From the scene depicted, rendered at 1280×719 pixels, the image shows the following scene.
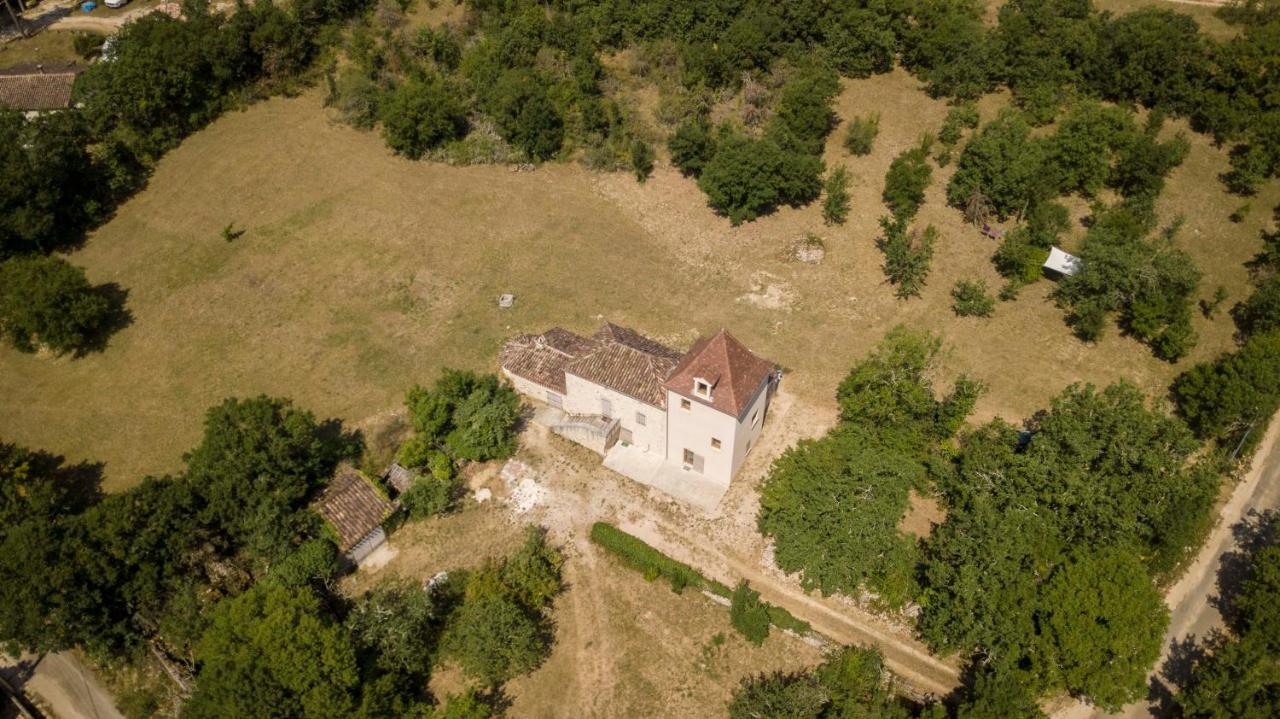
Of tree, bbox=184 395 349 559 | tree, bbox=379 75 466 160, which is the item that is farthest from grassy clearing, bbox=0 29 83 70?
tree, bbox=184 395 349 559

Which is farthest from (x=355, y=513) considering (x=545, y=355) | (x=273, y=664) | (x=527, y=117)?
(x=527, y=117)

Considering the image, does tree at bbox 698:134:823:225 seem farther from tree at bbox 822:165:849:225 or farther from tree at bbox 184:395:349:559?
tree at bbox 184:395:349:559

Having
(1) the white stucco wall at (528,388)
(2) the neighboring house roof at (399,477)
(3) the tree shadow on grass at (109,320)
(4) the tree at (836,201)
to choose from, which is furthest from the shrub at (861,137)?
(3) the tree shadow on grass at (109,320)

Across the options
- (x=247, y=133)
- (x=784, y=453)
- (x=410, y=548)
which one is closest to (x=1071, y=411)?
(x=784, y=453)

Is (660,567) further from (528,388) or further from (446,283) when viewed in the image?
(446,283)

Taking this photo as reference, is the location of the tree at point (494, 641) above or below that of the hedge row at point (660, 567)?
above

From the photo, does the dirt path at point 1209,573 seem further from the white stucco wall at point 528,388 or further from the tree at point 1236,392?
the white stucco wall at point 528,388
